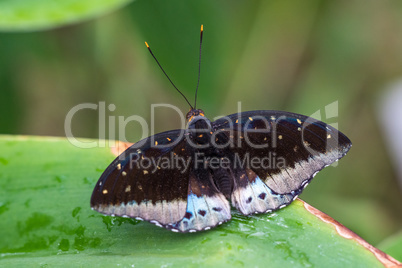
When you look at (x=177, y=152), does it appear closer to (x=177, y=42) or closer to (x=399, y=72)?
(x=177, y=42)

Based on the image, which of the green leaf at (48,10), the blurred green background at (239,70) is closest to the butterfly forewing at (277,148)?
the green leaf at (48,10)

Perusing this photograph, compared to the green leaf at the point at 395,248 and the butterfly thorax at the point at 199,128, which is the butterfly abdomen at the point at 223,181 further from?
the green leaf at the point at 395,248

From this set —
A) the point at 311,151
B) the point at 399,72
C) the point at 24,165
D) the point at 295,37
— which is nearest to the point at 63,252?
the point at 24,165

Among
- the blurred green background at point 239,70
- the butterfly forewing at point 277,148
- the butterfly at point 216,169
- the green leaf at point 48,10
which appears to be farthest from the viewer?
the blurred green background at point 239,70

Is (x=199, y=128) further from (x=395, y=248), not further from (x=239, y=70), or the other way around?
(x=239, y=70)
